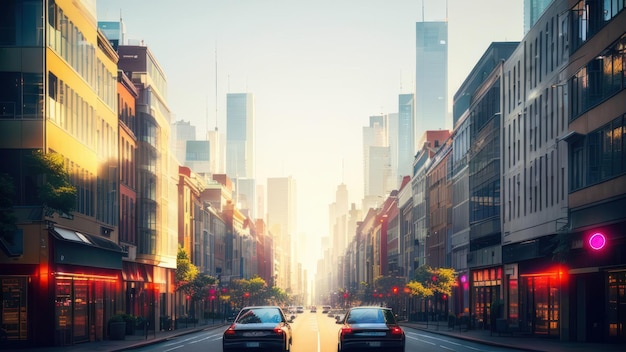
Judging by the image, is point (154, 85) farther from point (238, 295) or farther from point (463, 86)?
point (238, 295)

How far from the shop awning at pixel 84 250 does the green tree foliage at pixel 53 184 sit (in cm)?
237

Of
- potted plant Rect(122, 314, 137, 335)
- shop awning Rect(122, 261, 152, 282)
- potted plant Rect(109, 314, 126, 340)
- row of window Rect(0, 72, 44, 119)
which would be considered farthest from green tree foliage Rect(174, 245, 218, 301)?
row of window Rect(0, 72, 44, 119)

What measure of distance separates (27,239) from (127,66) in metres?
36.5

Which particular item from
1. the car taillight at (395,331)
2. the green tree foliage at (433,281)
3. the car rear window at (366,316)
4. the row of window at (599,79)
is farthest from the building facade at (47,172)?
the green tree foliage at (433,281)

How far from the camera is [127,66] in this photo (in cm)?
7975

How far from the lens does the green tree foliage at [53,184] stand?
43094 mm

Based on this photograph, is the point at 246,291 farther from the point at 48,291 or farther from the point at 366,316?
the point at 366,316

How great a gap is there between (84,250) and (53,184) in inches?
371

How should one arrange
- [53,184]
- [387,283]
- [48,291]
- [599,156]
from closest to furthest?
[53,184] → [599,156] → [48,291] → [387,283]

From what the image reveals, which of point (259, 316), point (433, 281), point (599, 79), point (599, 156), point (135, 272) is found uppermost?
point (599, 79)

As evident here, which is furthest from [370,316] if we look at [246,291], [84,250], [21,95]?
[246,291]

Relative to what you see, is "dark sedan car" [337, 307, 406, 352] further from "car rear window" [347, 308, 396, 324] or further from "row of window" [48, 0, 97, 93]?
"row of window" [48, 0, 97, 93]

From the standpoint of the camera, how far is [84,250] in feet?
172

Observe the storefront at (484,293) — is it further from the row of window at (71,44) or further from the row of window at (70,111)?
the row of window at (71,44)
